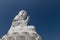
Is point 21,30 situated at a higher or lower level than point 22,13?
lower

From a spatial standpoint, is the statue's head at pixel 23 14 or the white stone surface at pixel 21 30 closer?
the white stone surface at pixel 21 30

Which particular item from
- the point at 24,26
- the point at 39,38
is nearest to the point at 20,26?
the point at 24,26

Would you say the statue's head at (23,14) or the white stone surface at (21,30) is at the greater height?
the statue's head at (23,14)

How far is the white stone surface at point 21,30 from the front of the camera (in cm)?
2386

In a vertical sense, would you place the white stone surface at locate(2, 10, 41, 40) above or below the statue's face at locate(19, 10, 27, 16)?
below

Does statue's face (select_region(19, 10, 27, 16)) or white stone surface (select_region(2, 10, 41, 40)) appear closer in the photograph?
white stone surface (select_region(2, 10, 41, 40))

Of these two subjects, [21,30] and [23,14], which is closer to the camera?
[21,30]

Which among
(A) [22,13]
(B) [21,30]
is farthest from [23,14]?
(B) [21,30]

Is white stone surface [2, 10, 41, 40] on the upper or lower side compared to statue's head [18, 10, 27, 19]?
lower

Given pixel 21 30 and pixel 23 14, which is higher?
pixel 23 14

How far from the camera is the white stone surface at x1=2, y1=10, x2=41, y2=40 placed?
2386 cm

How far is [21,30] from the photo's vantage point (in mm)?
24344

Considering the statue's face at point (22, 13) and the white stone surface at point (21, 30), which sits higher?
the statue's face at point (22, 13)

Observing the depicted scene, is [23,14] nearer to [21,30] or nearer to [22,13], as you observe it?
[22,13]
